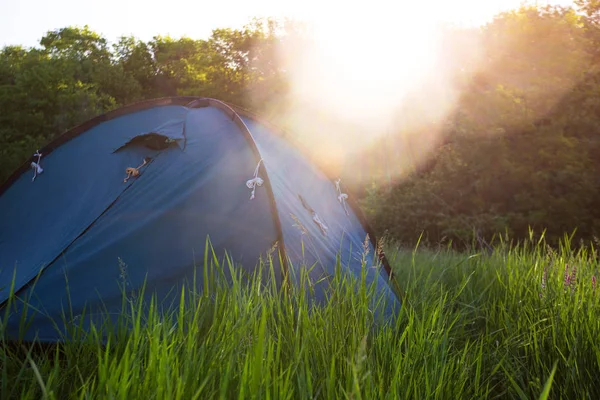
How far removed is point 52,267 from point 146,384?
185 cm

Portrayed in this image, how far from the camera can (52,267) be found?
291cm

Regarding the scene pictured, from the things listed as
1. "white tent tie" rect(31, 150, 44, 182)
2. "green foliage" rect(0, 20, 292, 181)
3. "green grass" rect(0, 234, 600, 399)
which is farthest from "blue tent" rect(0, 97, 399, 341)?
"green foliage" rect(0, 20, 292, 181)

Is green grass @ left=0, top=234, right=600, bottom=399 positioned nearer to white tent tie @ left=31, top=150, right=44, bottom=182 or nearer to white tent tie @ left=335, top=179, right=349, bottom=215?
white tent tie @ left=335, top=179, right=349, bottom=215

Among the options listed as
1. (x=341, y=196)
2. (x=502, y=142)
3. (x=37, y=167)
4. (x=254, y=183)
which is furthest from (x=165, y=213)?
(x=502, y=142)

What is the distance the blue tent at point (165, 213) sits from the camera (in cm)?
287

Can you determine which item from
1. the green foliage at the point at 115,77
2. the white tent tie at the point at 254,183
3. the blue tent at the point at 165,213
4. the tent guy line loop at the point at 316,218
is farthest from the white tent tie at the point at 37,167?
the green foliage at the point at 115,77

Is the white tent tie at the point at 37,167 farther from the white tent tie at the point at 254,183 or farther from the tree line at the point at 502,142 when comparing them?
the tree line at the point at 502,142

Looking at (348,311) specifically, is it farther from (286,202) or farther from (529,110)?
(529,110)

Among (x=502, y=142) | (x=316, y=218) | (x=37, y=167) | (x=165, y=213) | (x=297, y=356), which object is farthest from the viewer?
(x=502, y=142)

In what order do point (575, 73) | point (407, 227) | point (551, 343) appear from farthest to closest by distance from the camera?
1. point (407, 227)
2. point (575, 73)
3. point (551, 343)

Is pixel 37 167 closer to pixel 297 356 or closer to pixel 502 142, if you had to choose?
pixel 297 356

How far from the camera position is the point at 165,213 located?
3.07m

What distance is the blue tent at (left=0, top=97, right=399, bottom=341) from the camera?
9.41 feet

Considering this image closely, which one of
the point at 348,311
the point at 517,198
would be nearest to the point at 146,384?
the point at 348,311
